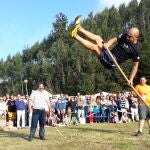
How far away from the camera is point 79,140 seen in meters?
13.1

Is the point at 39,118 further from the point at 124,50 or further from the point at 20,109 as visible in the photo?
the point at 20,109

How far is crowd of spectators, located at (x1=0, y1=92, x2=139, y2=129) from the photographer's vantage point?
20.8m

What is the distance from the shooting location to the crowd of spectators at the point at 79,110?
68.3 feet

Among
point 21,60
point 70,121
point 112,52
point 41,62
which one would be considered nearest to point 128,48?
point 112,52

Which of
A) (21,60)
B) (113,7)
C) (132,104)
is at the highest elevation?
(113,7)

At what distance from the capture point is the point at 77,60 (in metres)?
65.0

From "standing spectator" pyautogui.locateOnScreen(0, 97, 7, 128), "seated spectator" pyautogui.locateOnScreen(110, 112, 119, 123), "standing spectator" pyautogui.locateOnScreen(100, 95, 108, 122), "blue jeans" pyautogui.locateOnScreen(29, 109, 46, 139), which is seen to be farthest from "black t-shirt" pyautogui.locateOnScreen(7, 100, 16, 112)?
"blue jeans" pyautogui.locateOnScreen(29, 109, 46, 139)

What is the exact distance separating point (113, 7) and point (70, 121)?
2229 inches

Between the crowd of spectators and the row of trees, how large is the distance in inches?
1150

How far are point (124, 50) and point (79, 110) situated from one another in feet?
41.9

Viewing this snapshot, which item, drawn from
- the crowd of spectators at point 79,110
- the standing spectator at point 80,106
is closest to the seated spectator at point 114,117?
the crowd of spectators at point 79,110

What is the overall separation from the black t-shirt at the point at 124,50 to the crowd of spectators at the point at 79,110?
1050 cm

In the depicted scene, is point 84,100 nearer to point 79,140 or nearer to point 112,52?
point 79,140

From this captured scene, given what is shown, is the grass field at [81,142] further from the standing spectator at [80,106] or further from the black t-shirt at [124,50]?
the standing spectator at [80,106]
